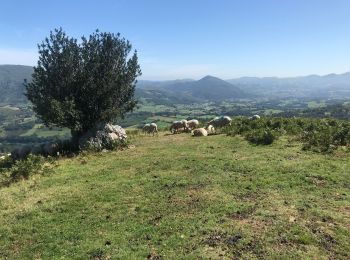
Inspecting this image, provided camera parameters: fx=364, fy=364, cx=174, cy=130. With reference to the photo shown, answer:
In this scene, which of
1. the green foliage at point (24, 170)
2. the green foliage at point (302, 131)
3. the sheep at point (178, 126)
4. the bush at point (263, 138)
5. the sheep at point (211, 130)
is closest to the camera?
the green foliage at point (24, 170)

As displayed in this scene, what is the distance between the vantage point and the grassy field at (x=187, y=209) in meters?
11.5

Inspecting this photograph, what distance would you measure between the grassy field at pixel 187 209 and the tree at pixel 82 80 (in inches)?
311

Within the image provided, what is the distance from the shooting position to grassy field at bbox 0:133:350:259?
11547 millimetres

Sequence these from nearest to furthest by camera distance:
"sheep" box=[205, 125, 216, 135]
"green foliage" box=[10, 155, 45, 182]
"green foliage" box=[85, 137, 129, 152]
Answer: "green foliage" box=[10, 155, 45, 182]
"green foliage" box=[85, 137, 129, 152]
"sheep" box=[205, 125, 216, 135]

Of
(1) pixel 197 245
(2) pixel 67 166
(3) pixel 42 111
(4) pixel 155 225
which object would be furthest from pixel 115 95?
(1) pixel 197 245

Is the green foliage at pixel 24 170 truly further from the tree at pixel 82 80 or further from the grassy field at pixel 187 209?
the tree at pixel 82 80

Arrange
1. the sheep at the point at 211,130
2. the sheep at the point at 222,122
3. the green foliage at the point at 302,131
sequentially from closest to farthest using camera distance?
1. the green foliage at the point at 302,131
2. the sheep at the point at 211,130
3. the sheep at the point at 222,122

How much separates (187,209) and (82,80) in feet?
65.1

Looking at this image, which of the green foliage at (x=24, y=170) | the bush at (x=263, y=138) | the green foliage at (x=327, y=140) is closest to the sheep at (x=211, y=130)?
the bush at (x=263, y=138)

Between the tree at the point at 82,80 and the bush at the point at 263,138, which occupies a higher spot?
the tree at the point at 82,80

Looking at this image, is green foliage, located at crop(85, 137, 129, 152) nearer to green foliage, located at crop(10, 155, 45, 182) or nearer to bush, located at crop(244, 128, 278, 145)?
green foliage, located at crop(10, 155, 45, 182)

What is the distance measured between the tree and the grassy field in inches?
311

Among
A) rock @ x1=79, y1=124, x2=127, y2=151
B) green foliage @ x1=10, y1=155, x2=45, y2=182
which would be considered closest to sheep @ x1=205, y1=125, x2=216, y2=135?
rock @ x1=79, y1=124, x2=127, y2=151

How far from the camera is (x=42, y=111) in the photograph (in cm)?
2922
